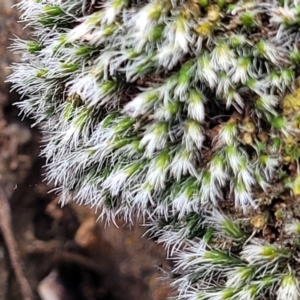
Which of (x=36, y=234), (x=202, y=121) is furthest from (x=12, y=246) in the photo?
(x=202, y=121)

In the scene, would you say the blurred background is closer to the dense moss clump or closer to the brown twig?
the brown twig

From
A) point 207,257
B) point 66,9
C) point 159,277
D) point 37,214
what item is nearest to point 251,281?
point 207,257

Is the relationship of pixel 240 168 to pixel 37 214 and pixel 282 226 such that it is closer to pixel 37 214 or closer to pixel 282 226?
pixel 282 226

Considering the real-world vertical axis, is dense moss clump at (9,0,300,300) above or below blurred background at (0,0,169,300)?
above

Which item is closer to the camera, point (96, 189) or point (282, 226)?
point (282, 226)

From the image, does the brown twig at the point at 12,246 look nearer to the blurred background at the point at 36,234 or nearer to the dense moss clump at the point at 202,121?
the blurred background at the point at 36,234

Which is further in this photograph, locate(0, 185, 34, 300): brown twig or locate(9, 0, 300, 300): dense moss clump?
locate(0, 185, 34, 300): brown twig

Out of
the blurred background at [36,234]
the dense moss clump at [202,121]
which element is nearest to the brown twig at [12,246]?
the blurred background at [36,234]

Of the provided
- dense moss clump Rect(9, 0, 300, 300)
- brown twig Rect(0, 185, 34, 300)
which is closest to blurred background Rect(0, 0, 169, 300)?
brown twig Rect(0, 185, 34, 300)
